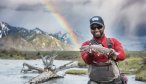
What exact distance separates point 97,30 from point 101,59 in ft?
1.53

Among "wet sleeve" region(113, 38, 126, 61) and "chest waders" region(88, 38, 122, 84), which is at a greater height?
"wet sleeve" region(113, 38, 126, 61)

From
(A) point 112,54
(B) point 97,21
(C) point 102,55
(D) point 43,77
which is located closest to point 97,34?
(B) point 97,21

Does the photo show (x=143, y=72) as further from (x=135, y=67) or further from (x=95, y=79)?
(x=95, y=79)

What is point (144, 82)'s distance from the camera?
94.4 feet

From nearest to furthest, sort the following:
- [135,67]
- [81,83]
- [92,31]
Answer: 1. [92,31]
2. [81,83]
3. [135,67]

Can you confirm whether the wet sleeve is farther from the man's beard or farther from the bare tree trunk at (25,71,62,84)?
the bare tree trunk at (25,71,62,84)

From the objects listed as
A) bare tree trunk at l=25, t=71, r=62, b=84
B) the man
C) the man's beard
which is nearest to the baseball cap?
the man

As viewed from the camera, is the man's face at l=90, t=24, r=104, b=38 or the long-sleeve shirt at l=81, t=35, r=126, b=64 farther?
→ the man's face at l=90, t=24, r=104, b=38

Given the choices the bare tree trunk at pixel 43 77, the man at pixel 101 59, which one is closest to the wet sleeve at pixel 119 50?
the man at pixel 101 59

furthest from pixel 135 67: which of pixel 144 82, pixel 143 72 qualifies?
pixel 144 82

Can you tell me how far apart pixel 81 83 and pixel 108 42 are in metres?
21.6

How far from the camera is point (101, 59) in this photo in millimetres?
6922

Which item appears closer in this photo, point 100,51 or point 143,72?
point 100,51

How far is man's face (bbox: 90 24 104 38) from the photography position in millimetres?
6965
